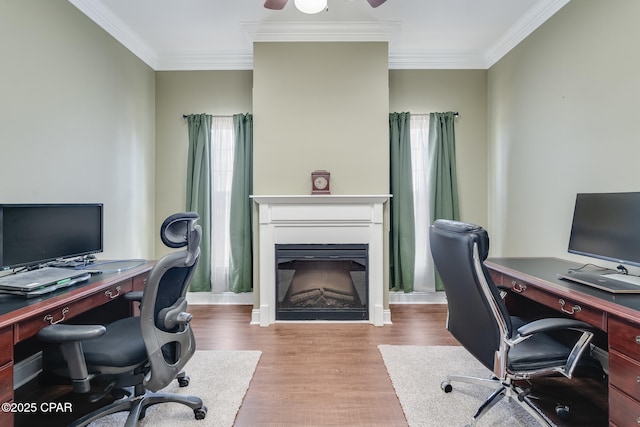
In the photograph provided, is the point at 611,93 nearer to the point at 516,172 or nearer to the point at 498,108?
the point at 516,172

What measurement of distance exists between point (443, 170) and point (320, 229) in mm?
1728

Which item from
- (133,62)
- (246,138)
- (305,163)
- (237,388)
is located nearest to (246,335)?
(237,388)

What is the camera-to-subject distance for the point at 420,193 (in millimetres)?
3861

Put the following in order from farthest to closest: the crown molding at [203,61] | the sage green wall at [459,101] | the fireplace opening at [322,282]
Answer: the sage green wall at [459,101]
the crown molding at [203,61]
the fireplace opening at [322,282]

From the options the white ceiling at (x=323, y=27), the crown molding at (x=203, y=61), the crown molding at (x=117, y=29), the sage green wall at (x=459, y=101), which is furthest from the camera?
the sage green wall at (x=459, y=101)

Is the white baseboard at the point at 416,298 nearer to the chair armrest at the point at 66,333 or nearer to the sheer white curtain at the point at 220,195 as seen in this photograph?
the sheer white curtain at the point at 220,195

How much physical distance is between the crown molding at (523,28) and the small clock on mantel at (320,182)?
2.41 m

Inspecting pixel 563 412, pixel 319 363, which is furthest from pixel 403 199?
pixel 563 412

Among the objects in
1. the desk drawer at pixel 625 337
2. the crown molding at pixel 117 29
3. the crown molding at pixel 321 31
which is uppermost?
the crown molding at pixel 321 31

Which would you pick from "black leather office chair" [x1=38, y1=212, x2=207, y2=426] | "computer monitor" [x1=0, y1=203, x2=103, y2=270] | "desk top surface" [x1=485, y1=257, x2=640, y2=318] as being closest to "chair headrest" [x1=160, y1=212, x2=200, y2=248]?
"black leather office chair" [x1=38, y1=212, x2=207, y2=426]

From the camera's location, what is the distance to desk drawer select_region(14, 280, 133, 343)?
136cm

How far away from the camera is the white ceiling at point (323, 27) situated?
2.86 meters

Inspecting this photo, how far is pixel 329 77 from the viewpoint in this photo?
338 centimetres

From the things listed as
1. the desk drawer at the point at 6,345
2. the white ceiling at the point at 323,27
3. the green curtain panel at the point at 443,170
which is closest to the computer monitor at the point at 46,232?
the desk drawer at the point at 6,345
